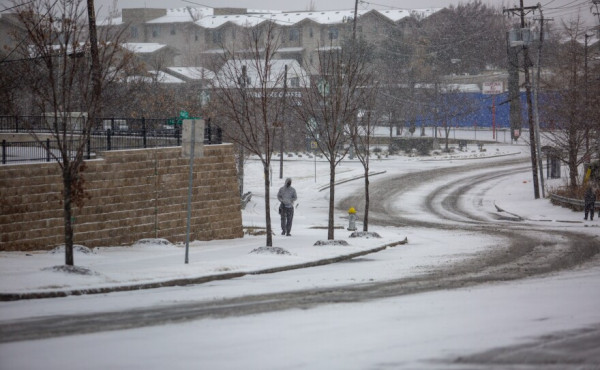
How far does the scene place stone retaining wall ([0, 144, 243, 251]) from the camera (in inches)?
758

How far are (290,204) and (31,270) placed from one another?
12398 mm

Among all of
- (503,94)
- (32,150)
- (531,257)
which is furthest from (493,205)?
(503,94)

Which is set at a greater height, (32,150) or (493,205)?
(32,150)

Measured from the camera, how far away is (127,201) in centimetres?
2250

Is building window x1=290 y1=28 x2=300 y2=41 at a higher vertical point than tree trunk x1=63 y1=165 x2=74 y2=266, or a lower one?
higher

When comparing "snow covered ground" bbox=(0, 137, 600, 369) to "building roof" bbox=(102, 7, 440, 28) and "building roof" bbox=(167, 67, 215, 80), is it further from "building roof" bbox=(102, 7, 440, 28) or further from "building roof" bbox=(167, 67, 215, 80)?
"building roof" bbox=(102, 7, 440, 28)

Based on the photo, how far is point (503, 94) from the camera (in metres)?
93.1

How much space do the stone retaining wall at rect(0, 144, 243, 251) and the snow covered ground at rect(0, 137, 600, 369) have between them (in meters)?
0.81

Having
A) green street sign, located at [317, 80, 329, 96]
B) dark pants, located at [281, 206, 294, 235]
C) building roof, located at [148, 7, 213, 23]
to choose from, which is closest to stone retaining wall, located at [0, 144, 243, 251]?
dark pants, located at [281, 206, 294, 235]

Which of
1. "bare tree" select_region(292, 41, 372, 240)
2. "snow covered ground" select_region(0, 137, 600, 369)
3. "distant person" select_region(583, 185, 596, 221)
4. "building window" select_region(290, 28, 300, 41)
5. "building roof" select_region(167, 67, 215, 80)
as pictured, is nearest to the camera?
"snow covered ground" select_region(0, 137, 600, 369)

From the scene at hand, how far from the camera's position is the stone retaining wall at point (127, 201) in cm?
1925

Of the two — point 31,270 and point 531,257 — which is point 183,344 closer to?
point 31,270

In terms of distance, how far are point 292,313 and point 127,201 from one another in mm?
11166

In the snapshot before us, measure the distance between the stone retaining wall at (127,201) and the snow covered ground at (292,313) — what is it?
0.81 meters
